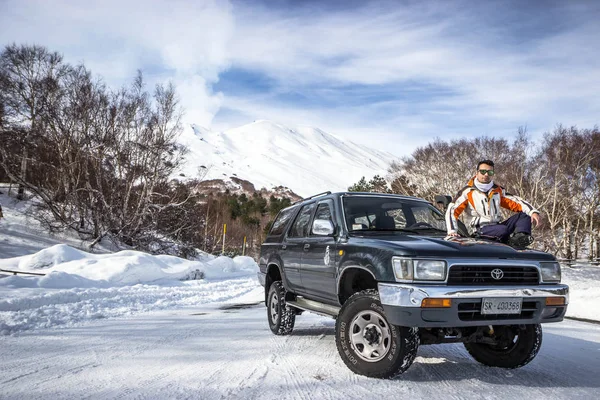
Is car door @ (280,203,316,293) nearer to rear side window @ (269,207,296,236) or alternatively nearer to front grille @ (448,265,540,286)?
rear side window @ (269,207,296,236)

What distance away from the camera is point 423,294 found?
3824 millimetres

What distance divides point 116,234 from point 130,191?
2.81 metres

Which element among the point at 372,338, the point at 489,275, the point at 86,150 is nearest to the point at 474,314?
the point at 489,275

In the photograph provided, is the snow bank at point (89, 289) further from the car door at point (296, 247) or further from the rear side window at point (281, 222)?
the car door at point (296, 247)

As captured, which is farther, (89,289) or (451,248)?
(89,289)

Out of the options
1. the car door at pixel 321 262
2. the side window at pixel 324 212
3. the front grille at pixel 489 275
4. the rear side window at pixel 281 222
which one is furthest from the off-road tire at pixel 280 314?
the front grille at pixel 489 275

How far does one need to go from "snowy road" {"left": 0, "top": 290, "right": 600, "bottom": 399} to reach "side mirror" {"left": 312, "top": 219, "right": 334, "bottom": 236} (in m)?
1.38

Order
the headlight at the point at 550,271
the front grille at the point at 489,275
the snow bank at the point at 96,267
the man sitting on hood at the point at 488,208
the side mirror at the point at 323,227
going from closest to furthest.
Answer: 1. the front grille at the point at 489,275
2. the headlight at the point at 550,271
3. the side mirror at the point at 323,227
4. the man sitting on hood at the point at 488,208
5. the snow bank at the point at 96,267

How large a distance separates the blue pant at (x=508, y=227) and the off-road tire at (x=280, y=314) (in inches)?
110

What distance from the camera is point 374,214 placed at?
5570mm

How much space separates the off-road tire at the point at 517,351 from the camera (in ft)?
15.1

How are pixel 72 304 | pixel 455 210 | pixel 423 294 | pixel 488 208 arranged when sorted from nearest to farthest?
pixel 423 294 < pixel 455 210 < pixel 488 208 < pixel 72 304

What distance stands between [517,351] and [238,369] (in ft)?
9.21

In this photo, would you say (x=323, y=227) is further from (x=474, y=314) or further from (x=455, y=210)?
(x=474, y=314)
